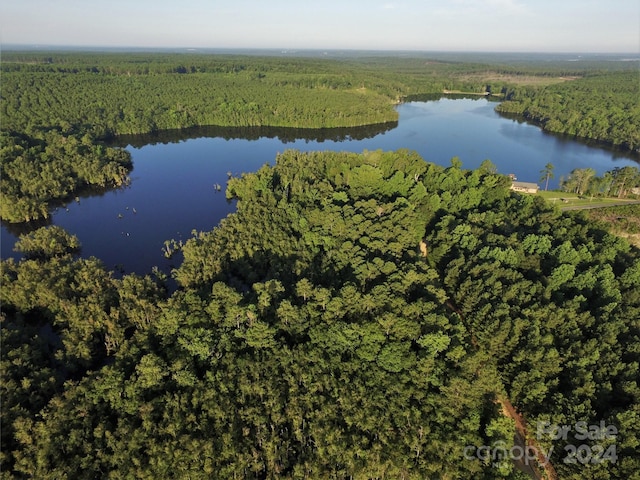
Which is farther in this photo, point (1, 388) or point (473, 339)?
point (473, 339)

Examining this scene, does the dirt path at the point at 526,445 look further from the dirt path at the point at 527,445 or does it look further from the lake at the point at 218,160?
the lake at the point at 218,160

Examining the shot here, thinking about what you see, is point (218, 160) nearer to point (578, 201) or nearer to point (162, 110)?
point (162, 110)

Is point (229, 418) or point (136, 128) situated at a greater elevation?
point (136, 128)

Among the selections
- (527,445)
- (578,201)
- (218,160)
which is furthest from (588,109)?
(527,445)

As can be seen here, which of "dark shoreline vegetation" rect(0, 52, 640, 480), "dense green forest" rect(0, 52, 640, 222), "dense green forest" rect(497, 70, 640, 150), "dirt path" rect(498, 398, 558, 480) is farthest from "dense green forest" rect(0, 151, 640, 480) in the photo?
"dense green forest" rect(497, 70, 640, 150)

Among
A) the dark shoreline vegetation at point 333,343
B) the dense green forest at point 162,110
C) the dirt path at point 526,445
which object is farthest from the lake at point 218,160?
the dirt path at point 526,445

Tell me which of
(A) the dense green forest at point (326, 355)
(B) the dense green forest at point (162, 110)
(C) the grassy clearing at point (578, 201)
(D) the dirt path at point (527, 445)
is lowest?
(D) the dirt path at point (527, 445)

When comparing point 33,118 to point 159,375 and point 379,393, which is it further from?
point 379,393

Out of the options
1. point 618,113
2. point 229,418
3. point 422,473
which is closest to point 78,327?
point 229,418
